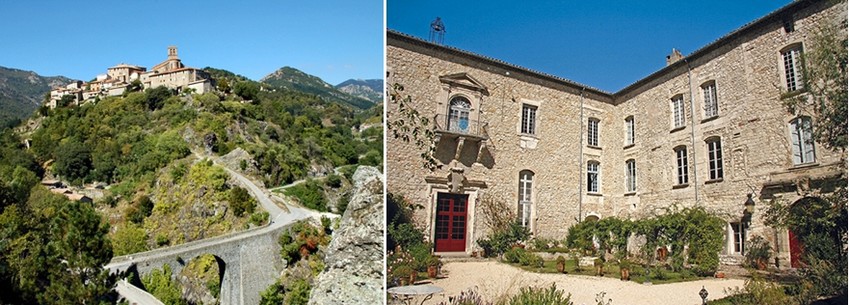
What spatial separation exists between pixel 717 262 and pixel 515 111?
3.44ft

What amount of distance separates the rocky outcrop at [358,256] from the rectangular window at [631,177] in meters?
1.17

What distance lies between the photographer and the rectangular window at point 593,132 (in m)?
2.39

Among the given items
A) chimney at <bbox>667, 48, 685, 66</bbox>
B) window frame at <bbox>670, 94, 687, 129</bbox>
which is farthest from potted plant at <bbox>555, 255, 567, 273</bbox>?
chimney at <bbox>667, 48, 685, 66</bbox>

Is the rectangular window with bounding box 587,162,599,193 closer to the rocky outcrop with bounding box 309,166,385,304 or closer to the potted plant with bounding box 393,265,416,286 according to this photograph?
the potted plant with bounding box 393,265,416,286

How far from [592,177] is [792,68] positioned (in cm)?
84

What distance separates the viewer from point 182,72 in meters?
53.7

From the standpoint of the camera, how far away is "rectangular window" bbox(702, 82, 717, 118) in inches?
85.1

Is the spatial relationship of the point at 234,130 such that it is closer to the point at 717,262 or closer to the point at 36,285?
the point at 36,285

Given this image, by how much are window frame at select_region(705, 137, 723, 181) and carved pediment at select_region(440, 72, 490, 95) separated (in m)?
0.97

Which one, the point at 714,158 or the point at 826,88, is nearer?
the point at 826,88

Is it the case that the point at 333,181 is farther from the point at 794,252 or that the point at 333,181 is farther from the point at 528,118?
the point at 794,252

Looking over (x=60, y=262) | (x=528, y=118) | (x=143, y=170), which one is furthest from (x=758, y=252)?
(x=143, y=170)

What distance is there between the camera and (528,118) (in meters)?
2.44

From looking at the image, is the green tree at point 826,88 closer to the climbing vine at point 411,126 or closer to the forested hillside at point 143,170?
the climbing vine at point 411,126
